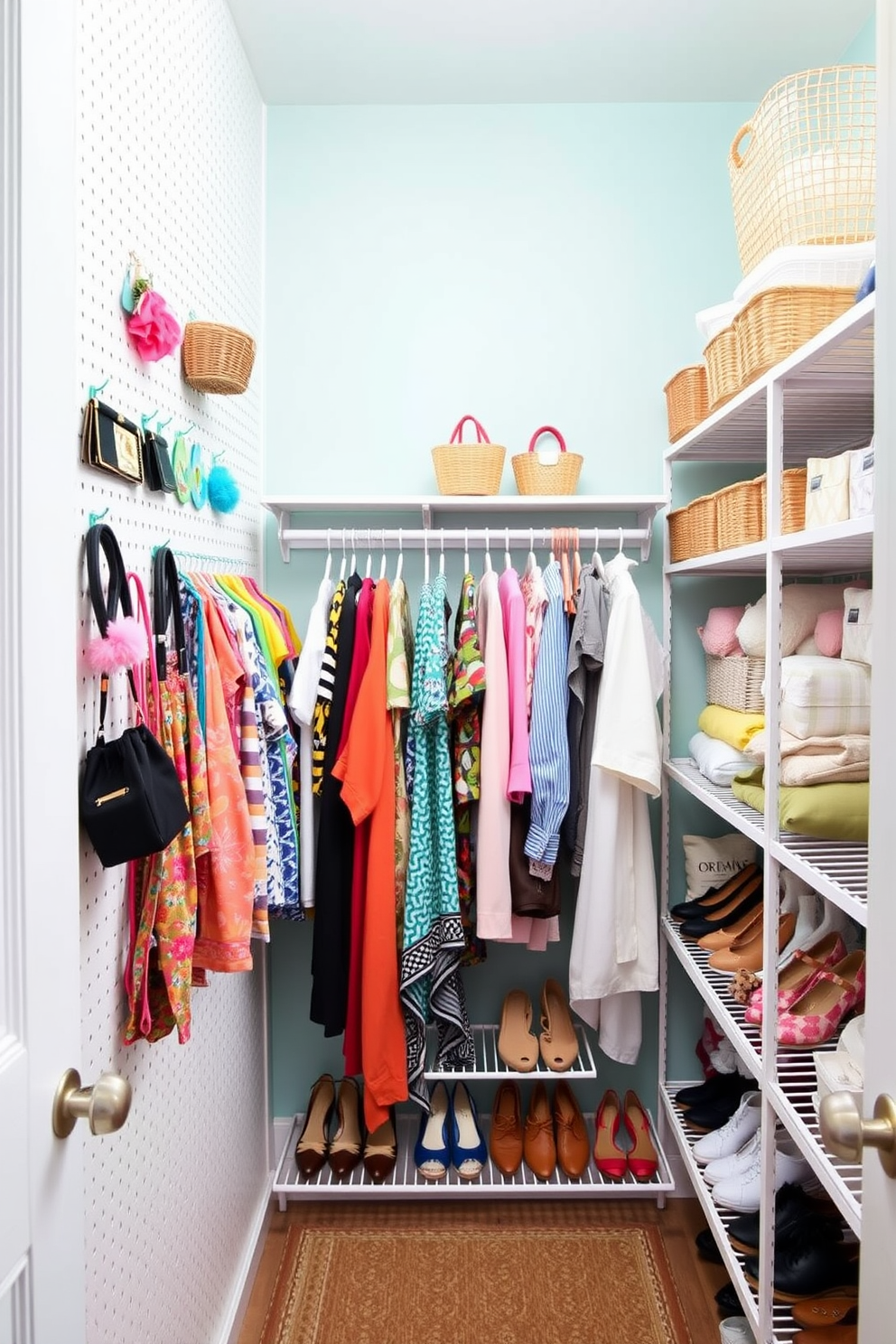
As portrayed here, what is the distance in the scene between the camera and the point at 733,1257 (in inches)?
69.1

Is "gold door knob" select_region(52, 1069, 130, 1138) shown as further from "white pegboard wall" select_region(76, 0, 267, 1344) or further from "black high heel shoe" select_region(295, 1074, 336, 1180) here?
"black high heel shoe" select_region(295, 1074, 336, 1180)

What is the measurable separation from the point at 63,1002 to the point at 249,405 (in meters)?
1.88

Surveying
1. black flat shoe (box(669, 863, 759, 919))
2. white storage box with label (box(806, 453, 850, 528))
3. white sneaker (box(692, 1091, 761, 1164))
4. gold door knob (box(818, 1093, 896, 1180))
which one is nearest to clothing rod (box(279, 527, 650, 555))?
white storage box with label (box(806, 453, 850, 528))

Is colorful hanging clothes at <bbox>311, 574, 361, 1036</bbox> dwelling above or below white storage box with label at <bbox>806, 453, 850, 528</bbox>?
below

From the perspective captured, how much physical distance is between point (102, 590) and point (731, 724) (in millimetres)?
1480

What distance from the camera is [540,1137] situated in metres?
2.36

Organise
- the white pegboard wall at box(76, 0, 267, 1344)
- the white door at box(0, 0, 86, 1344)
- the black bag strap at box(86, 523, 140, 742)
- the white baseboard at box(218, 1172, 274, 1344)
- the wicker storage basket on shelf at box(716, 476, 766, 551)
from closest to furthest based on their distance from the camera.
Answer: the white door at box(0, 0, 86, 1344), the black bag strap at box(86, 523, 140, 742), the white pegboard wall at box(76, 0, 267, 1344), the wicker storage basket on shelf at box(716, 476, 766, 551), the white baseboard at box(218, 1172, 274, 1344)

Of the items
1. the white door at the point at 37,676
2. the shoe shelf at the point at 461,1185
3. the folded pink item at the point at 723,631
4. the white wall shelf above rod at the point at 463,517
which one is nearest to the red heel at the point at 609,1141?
the shoe shelf at the point at 461,1185

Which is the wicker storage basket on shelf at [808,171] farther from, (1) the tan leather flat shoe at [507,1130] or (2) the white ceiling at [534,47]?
(1) the tan leather flat shoe at [507,1130]

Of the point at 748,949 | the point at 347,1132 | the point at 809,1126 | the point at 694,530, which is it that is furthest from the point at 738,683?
the point at 347,1132

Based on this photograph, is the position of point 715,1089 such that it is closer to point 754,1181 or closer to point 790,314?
point 754,1181

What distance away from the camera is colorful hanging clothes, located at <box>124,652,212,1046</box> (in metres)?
1.34

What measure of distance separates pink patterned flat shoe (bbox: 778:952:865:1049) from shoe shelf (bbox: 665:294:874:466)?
1112 millimetres

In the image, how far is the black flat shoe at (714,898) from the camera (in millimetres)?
2240
